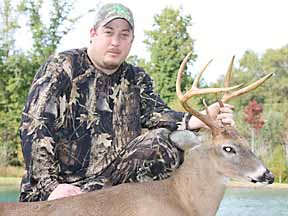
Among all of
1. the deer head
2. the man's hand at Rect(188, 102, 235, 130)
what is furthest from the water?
the deer head

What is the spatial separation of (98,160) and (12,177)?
52.8ft

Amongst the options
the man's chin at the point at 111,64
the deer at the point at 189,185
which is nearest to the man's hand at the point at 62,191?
the deer at the point at 189,185

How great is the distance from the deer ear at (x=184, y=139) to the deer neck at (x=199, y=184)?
0.25 feet

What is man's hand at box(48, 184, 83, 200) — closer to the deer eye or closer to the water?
the deer eye

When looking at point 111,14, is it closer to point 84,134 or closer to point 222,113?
point 84,134

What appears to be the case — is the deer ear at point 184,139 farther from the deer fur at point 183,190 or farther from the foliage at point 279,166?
the foliage at point 279,166

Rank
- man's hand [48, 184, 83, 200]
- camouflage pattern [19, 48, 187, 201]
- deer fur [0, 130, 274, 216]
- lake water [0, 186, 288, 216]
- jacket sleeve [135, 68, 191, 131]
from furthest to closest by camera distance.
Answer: lake water [0, 186, 288, 216], jacket sleeve [135, 68, 191, 131], camouflage pattern [19, 48, 187, 201], man's hand [48, 184, 83, 200], deer fur [0, 130, 274, 216]

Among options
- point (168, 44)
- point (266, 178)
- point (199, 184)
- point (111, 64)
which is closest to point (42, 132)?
point (111, 64)

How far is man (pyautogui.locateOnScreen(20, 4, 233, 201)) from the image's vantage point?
4.64 m

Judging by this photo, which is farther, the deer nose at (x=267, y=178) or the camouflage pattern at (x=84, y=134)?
the camouflage pattern at (x=84, y=134)

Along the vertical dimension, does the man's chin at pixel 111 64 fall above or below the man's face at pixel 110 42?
below

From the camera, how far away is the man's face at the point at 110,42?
193 inches

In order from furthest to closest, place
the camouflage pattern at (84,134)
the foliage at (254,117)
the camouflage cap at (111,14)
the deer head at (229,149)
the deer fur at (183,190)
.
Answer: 1. the foliage at (254,117)
2. the camouflage cap at (111,14)
3. the camouflage pattern at (84,134)
4. the deer head at (229,149)
5. the deer fur at (183,190)

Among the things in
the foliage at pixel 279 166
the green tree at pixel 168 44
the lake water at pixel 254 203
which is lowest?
the foliage at pixel 279 166
